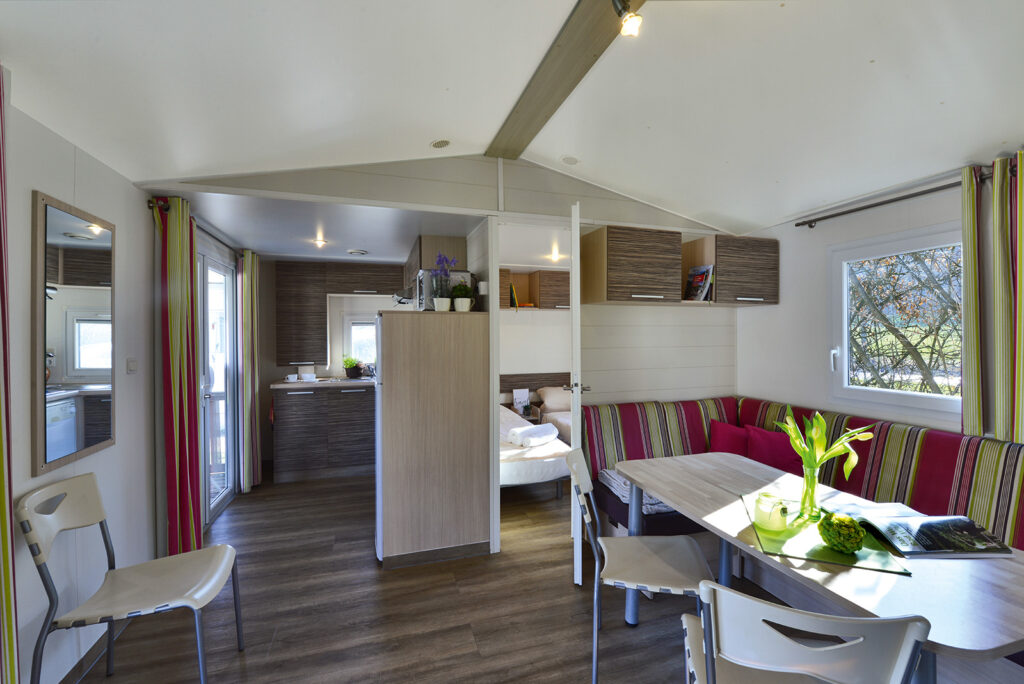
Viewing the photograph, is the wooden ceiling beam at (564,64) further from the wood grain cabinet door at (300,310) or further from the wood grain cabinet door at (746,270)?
the wood grain cabinet door at (300,310)

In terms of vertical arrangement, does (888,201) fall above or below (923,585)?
above

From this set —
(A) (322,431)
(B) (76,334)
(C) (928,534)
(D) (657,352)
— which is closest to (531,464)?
(D) (657,352)

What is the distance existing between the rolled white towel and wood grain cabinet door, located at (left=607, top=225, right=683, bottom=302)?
4.60 ft

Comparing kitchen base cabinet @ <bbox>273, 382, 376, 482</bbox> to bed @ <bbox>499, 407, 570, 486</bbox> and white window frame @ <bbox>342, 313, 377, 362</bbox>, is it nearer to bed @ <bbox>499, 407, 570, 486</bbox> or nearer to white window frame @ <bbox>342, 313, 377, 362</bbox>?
white window frame @ <bbox>342, 313, 377, 362</bbox>

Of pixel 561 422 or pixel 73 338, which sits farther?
pixel 561 422

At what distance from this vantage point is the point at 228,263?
389 cm

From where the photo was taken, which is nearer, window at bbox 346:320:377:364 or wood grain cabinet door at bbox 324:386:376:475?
wood grain cabinet door at bbox 324:386:376:475

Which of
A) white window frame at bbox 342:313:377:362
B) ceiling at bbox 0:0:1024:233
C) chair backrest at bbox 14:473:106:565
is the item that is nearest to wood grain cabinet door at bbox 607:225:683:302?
ceiling at bbox 0:0:1024:233

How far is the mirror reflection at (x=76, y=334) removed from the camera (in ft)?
5.65

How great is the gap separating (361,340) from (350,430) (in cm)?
112

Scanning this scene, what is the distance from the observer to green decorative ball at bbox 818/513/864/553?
1.33 metres

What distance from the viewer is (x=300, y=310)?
4898 mm

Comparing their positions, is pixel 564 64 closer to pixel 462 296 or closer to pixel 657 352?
pixel 462 296

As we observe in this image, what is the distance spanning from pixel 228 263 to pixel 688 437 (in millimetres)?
4070
